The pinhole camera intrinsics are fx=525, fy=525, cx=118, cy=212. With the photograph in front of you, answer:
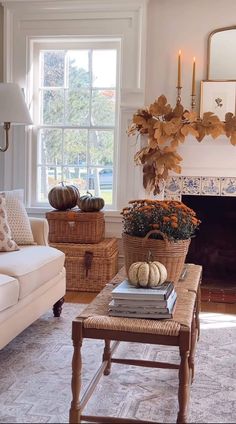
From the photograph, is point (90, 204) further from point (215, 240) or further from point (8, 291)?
point (8, 291)

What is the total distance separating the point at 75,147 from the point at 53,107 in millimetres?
442

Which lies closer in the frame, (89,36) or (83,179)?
(89,36)

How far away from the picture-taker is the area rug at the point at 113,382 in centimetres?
227

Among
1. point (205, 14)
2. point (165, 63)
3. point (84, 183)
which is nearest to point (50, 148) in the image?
point (84, 183)

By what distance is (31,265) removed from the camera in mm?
3061

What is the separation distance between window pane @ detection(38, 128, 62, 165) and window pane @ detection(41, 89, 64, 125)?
95 millimetres

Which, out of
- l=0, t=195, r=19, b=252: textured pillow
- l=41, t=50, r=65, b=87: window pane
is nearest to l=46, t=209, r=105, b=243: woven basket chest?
l=0, t=195, r=19, b=252: textured pillow

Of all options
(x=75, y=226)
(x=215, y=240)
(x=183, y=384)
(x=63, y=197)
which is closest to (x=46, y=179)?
(x=63, y=197)

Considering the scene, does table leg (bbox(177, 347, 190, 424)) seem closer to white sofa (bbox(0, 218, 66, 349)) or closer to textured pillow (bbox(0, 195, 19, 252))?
white sofa (bbox(0, 218, 66, 349))

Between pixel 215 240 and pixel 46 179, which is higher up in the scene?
pixel 46 179

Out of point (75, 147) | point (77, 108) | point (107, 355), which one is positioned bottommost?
point (107, 355)

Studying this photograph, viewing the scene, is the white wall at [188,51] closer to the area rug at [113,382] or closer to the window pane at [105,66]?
the window pane at [105,66]

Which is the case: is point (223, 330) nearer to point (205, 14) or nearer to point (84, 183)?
point (84, 183)

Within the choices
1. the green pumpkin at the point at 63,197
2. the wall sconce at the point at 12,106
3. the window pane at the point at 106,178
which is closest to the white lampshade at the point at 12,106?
the wall sconce at the point at 12,106
